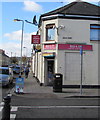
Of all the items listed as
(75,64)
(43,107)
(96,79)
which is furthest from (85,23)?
(43,107)

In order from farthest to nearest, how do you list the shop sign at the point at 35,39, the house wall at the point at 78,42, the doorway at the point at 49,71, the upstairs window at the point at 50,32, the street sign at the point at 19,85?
the shop sign at the point at 35,39
the doorway at the point at 49,71
the upstairs window at the point at 50,32
the house wall at the point at 78,42
the street sign at the point at 19,85

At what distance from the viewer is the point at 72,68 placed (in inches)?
651

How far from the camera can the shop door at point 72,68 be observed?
16.4m

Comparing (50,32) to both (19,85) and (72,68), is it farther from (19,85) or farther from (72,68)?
(19,85)

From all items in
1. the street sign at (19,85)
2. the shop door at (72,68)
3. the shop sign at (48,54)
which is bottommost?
the street sign at (19,85)

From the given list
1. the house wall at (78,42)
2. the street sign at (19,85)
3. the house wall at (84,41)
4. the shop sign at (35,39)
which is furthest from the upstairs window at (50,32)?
the street sign at (19,85)

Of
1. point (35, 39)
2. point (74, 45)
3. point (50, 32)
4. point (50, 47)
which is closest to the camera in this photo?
point (74, 45)

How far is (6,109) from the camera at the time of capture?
5.84 m

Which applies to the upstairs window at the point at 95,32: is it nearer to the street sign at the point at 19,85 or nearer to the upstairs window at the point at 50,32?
the upstairs window at the point at 50,32

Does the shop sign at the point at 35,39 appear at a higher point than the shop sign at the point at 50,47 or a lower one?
higher

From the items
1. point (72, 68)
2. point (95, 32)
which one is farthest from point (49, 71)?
point (95, 32)

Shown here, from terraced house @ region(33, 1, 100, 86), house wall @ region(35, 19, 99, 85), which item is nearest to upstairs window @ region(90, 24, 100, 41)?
terraced house @ region(33, 1, 100, 86)

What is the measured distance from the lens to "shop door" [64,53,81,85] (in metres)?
16.4

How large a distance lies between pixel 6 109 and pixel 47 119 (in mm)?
1737
